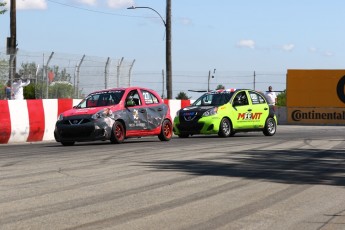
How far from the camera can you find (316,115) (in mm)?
40781

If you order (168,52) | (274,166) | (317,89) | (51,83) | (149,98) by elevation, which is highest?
(168,52)

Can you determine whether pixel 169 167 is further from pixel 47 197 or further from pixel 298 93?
pixel 298 93

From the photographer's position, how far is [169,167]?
12727mm

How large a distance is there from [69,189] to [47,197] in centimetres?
75

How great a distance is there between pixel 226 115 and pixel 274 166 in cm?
1051

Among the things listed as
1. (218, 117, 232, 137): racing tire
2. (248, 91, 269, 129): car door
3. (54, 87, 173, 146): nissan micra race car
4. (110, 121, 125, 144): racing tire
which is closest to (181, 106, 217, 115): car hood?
(218, 117, 232, 137): racing tire

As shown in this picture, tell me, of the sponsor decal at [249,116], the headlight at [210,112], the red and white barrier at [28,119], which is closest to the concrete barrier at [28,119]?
the red and white barrier at [28,119]

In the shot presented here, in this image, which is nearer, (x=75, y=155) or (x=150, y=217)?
(x=150, y=217)

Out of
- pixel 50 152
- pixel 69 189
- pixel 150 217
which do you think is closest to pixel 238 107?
pixel 50 152

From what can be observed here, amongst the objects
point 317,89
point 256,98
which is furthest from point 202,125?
point 317,89

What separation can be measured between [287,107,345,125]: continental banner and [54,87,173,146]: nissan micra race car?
797 inches

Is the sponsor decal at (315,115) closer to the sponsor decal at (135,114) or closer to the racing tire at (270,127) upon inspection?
the racing tire at (270,127)

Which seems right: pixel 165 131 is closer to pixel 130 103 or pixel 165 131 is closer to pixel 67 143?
pixel 130 103

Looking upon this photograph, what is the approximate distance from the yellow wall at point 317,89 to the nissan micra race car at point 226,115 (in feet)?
52.5
